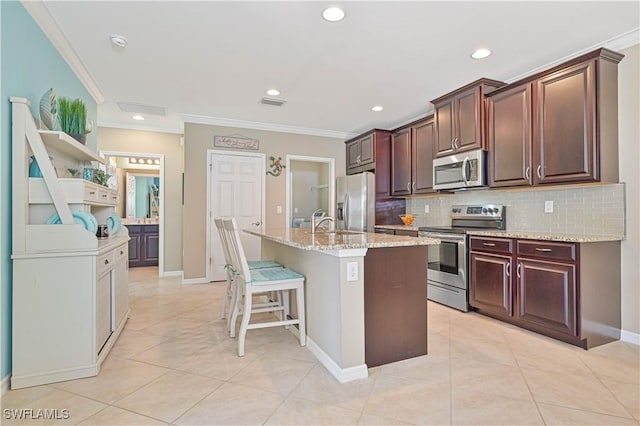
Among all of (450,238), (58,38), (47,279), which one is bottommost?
A: (47,279)

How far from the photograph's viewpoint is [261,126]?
17.4 feet

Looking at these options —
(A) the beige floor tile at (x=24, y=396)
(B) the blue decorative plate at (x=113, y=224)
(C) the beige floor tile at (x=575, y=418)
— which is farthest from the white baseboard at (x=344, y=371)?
(B) the blue decorative plate at (x=113, y=224)

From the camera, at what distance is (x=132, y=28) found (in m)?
2.55

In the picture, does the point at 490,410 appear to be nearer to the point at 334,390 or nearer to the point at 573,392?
the point at 573,392

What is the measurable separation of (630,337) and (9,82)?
4795 millimetres

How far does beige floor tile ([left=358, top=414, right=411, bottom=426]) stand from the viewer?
1.60 meters

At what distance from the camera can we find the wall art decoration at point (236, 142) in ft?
16.6

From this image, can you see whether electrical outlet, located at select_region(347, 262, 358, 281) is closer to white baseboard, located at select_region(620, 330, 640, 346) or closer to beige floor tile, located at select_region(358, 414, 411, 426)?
beige floor tile, located at select_region(358, 414, 411, 426)

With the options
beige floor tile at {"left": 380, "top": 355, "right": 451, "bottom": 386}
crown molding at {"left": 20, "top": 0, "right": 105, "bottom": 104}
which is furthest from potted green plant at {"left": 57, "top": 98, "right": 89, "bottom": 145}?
beige floor tile at {"left": 380, "top": 355, "right": 451, "bottom": 386}

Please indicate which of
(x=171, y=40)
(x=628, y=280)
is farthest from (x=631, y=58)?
(x=171, y=40)

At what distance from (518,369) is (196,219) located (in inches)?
171

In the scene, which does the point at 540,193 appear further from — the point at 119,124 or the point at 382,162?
the point at 119,124

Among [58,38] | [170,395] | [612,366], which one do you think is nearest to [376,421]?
[170,395]

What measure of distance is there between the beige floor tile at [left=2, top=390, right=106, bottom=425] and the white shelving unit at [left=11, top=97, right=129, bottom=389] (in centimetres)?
22
